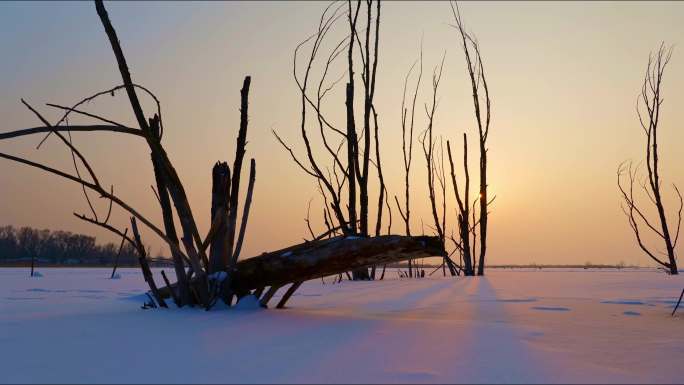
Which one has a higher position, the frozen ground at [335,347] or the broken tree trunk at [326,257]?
the broken tree trunk at [326,257]

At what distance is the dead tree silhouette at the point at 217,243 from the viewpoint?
6.51 feet

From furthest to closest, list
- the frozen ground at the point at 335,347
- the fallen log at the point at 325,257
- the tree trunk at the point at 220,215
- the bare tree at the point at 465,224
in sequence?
the bare tree at the point at 465,224 → the tree trunk at the point at 220,215 → the fallen log at the point at 325,257 → the frozen ground at the point at 335,347

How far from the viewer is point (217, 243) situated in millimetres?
2279

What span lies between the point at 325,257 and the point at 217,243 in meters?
0.50

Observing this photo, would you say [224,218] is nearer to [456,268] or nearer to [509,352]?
[509,352]

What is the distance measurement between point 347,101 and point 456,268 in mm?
3372

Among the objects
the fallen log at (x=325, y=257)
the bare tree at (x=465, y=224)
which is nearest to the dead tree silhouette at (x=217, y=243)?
the fallen log at (x=325, y=257)

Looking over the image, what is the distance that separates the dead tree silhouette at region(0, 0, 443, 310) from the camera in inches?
78.1

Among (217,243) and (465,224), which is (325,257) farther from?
(465,224)

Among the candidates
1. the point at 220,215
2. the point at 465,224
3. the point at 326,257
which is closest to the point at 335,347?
the point at 326,257

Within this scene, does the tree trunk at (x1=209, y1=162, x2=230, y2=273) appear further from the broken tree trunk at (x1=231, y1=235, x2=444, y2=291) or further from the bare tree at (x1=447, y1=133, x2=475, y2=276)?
the bare tree at (x1=447, y1=133, x2=475, y2=276)

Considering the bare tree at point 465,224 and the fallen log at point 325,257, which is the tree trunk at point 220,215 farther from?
the bare tree at point 465,224

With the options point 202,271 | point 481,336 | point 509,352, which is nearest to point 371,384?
point 509,352

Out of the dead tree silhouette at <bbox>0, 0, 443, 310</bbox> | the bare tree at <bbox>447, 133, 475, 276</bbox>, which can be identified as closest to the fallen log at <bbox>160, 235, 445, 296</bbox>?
the dead tree silhouette at <bbox>0, 0, 443, 310</bbox>
